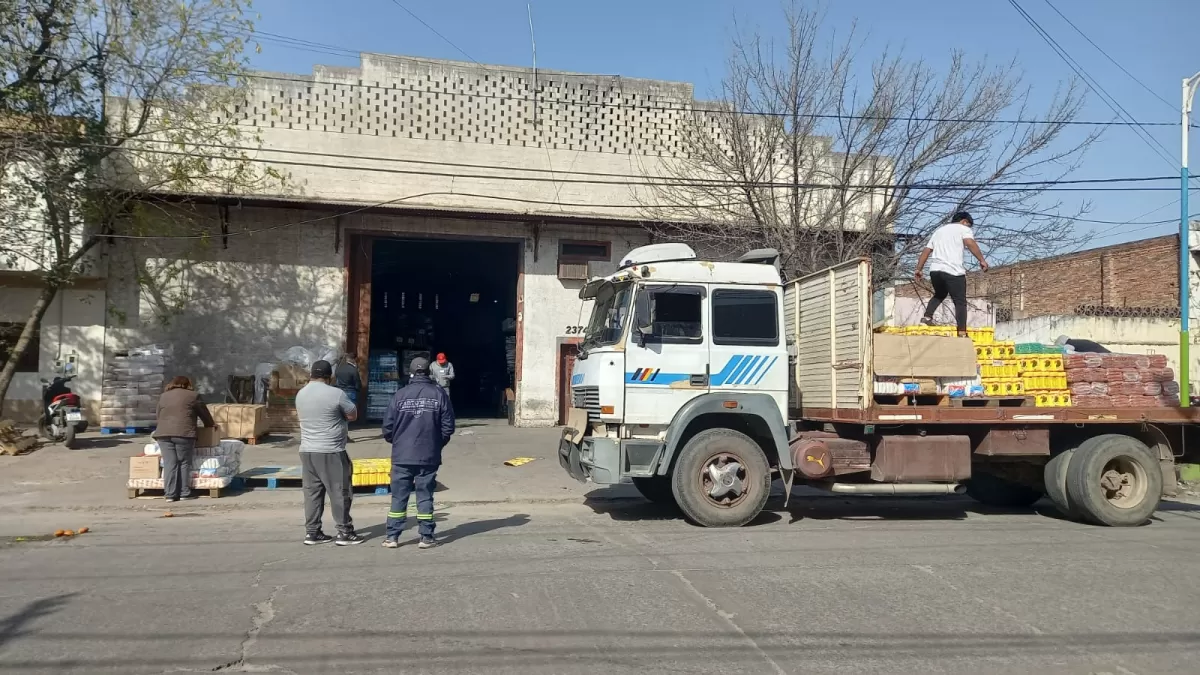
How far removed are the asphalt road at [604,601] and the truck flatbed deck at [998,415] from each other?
3.99 feet

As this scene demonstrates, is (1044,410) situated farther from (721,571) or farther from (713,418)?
(721,571)

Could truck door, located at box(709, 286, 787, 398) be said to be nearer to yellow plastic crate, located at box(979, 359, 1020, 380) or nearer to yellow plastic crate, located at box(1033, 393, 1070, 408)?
yellow plastic crate, located at box(979, 359, 1020, 380)

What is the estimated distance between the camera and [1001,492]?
35.2 feet

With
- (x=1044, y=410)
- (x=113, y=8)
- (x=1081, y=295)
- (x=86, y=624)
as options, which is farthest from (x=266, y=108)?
(x=1081, y=295)

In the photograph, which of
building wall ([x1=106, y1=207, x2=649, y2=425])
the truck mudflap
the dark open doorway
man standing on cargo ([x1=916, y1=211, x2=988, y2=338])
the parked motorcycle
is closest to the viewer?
the truck mudflap

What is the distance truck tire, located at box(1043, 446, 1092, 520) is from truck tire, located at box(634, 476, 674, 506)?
4.41 metres

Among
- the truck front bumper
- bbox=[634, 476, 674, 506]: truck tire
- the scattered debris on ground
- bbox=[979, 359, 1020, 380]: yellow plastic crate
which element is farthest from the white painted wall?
the scattered debris on ground

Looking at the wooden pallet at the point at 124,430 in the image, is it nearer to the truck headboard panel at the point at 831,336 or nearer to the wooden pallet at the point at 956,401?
the truck headboard panel at the point at 831,336

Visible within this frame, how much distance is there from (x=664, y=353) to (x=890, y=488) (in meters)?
2.96

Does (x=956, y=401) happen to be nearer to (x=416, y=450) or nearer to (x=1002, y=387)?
(x=1002, y=387)

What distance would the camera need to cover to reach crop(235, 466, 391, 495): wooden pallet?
10.8 m

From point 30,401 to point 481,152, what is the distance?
10758 mm

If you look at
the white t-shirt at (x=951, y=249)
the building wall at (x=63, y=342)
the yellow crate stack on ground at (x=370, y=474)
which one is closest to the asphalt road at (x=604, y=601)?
the yellow crate stack on ground at (x=370, y=474)

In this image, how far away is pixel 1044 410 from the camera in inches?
352
